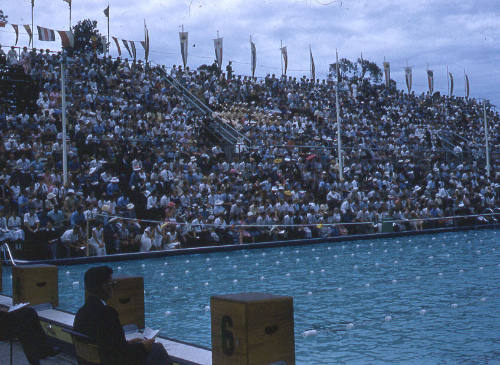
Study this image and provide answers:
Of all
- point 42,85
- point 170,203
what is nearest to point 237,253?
point 170,203

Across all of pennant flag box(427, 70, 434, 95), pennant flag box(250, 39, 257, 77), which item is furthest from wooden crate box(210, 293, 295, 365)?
pennant flag box(427, 70, 434, 95)

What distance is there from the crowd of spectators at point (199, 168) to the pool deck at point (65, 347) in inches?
320

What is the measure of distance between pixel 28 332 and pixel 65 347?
135 centimetres

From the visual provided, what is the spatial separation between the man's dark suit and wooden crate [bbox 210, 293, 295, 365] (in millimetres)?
654

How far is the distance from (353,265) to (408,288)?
11.9 ft

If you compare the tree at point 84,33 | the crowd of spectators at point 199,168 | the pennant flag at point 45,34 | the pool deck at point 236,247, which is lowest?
the pool deck at point 236,247

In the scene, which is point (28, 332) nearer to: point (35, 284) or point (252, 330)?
point (252, 330)

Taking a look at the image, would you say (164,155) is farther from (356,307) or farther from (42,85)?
(356,307)

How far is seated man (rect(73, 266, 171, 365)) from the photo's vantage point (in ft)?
12.9

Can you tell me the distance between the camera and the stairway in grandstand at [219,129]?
2384 cm

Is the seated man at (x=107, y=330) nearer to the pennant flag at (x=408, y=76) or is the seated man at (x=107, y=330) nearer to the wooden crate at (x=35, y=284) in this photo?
the wooden crate at (x=35, y=284)

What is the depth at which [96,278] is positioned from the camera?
13.5 feet

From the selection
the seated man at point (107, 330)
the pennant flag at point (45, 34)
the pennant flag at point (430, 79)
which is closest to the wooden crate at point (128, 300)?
the seated man at point (107, 330)

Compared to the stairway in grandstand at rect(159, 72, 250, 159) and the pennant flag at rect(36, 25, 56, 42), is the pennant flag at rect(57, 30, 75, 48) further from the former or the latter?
the stairway in grandstand at rect(159, 72, 250, 159)
